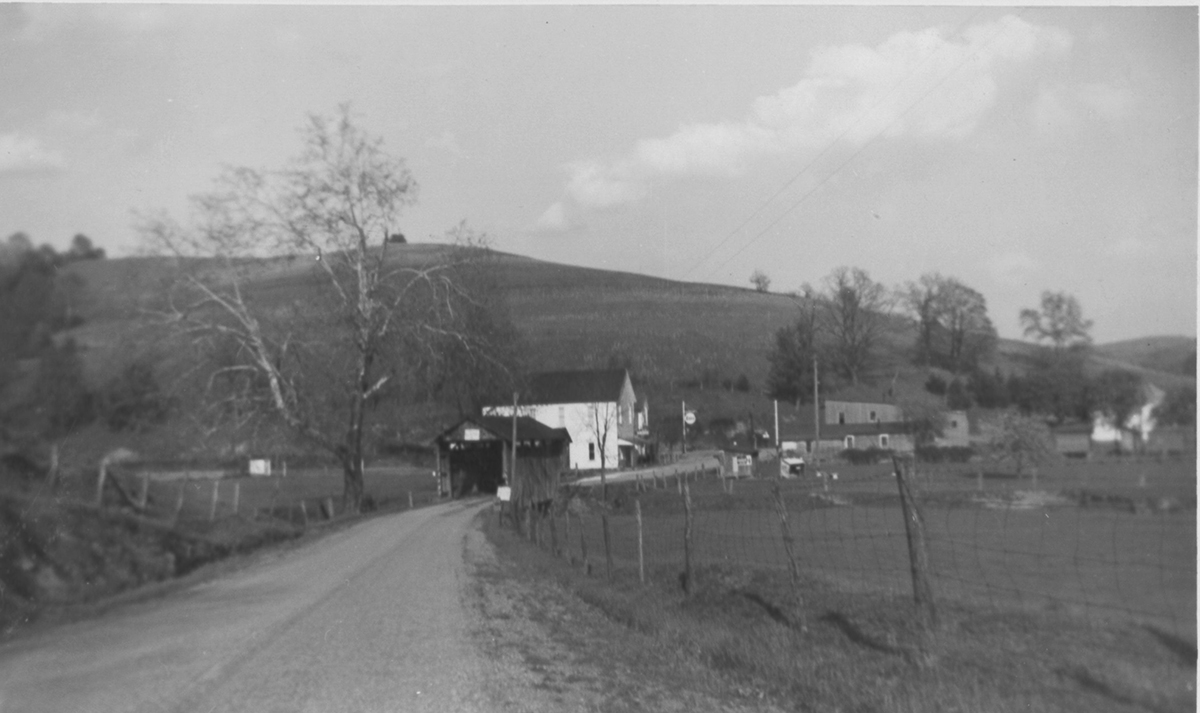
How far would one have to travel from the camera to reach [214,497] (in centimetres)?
1672

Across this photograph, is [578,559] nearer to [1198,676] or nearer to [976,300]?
[976,300]

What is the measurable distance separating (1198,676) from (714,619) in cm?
626

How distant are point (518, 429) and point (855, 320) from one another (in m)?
22.7

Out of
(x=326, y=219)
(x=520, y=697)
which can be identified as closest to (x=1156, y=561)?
(x=520, y=697)

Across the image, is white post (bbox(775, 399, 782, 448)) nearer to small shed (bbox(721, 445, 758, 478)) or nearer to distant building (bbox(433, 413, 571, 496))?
small shed (bbox(721, 445, 758, 478))

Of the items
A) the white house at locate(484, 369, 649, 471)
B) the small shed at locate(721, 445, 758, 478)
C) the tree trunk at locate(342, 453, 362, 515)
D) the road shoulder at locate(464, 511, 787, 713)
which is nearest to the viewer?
the road shoulder at locate(464, 511, 787, 713)

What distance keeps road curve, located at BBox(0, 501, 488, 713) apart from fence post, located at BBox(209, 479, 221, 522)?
1.33 meters

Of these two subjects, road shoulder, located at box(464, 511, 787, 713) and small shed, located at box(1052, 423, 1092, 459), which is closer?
road shoulder, located at box(464, 511, 787, 713)

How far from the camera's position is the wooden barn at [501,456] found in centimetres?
3177

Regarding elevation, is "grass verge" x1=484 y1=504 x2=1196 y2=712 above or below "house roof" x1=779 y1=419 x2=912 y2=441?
below

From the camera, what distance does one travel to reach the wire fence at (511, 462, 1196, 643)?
7.53 m

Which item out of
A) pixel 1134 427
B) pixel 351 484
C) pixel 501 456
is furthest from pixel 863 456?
pixel 501 456

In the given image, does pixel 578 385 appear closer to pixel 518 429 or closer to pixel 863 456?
pixel 518 429

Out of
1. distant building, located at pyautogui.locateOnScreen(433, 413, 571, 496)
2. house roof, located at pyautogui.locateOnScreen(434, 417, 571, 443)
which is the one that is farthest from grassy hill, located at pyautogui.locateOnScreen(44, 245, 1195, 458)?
distant building, located at pyautogui.locateOnScreen(433, 413, 571, 496)
